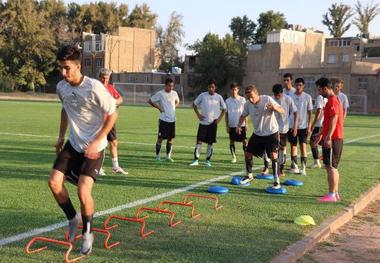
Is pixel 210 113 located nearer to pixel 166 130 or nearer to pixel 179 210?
pixel 166 130

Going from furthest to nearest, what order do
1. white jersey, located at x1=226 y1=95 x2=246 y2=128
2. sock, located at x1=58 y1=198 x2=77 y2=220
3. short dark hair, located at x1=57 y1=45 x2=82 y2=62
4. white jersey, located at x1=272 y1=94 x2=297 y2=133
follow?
1. white jersey, located at x1=226 y1=95 x2=246 y2=128
2. white jersey, located at x1=272 y1=94 x2=297 y2=133
3. sock, located at x1=58 y1=198 x2=77 y2=220
4. short dark hair, located at x1=57 y1=45 x2=82 y2=62

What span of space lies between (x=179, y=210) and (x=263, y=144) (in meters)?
2.74

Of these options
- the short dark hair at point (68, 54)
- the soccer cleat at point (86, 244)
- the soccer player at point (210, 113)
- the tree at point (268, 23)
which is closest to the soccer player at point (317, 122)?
the soccer player at point (210, 113)

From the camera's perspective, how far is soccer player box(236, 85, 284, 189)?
28.9ft

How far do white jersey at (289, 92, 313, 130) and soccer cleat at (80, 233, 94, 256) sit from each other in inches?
275

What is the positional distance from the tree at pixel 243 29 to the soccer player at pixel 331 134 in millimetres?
76836

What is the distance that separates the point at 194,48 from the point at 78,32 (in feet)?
76.3

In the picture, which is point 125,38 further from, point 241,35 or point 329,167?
point 329,167

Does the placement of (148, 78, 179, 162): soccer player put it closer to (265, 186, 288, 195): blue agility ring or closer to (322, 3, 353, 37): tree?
(265, 186, 288, 195): blue agility ring

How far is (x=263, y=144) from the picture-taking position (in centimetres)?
909

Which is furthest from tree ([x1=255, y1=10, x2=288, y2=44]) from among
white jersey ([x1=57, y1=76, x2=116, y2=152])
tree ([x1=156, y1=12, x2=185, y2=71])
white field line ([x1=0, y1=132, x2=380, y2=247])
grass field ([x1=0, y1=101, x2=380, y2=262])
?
white jersey ([x1=57, y1=76, x2=116, y2=152])

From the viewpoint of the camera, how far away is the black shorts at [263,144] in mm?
9008

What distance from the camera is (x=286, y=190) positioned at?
885cm

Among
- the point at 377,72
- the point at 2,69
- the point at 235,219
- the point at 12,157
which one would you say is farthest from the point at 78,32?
the point at 235,219
